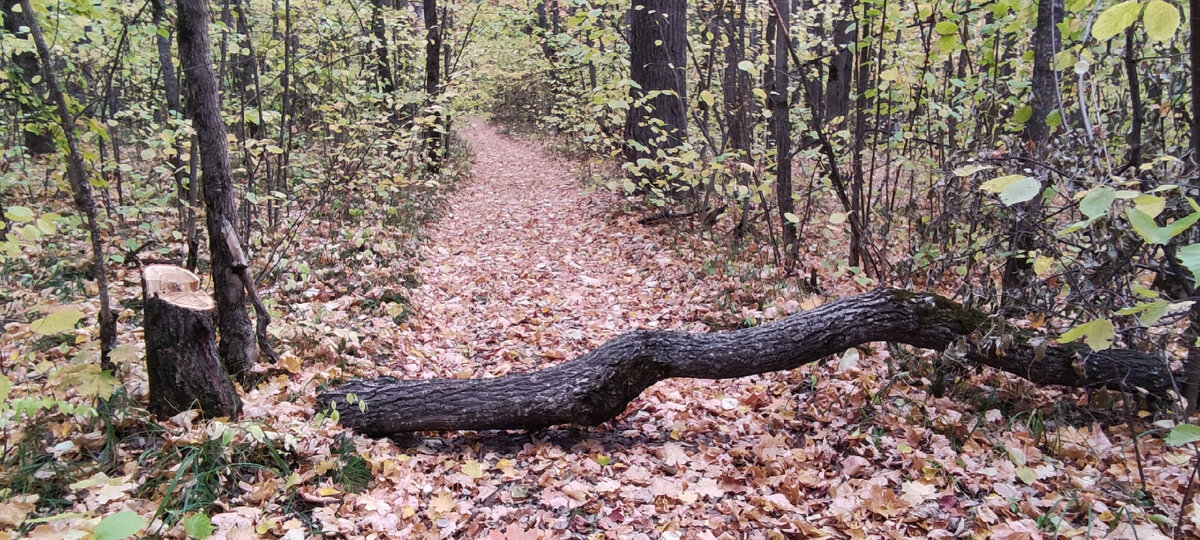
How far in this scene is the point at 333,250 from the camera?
22.2ft

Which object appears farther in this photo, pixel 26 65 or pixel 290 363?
pixel 26 65

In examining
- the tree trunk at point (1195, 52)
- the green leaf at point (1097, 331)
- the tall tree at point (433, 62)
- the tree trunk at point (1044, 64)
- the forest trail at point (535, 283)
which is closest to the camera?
the tree trunk at point (1195, 52)

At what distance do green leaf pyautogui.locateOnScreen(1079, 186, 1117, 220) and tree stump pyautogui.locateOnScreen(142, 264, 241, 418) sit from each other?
374 centimetres

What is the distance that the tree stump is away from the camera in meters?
3.23

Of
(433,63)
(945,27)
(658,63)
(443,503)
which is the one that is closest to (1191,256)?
(945,27)

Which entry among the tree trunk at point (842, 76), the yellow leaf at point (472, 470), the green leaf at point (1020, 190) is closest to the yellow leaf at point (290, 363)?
the yellow leaf at point (472, 470)

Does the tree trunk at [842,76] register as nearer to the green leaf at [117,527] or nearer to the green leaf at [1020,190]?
the green leaf at [1020,190]

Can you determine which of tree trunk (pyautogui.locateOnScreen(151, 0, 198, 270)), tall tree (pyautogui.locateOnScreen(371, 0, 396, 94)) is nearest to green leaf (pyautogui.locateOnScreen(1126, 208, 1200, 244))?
tree trunk (pyautogui.locateOnScreen(151, 0, 198, 270))

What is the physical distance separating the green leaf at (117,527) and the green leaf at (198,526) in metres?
0.94

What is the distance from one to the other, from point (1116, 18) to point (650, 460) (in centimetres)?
289

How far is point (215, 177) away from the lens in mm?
3736

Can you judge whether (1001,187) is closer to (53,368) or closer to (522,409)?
(522,409)

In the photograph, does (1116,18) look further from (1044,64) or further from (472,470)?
(1044,64)

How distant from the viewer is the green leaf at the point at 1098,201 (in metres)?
1.41
